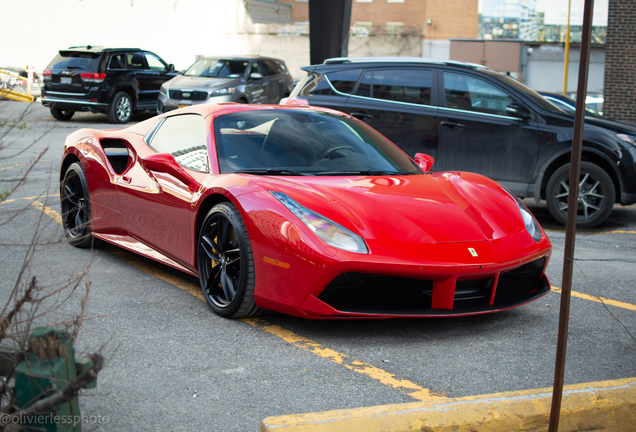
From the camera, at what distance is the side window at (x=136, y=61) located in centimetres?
1719

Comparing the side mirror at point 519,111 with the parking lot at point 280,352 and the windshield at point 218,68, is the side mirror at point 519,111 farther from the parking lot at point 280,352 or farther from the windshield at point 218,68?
the windshield at point 218,68

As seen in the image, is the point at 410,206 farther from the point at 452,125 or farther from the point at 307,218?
the point at 452,125

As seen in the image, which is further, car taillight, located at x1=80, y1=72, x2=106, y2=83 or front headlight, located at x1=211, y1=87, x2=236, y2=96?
car taillight, located at x1=80, y1=72, x2=106, y2=83

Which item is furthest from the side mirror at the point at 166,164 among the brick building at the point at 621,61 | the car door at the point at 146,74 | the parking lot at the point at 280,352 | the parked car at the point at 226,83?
the brick building at the point at 621,61

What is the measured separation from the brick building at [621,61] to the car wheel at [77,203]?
623 inches

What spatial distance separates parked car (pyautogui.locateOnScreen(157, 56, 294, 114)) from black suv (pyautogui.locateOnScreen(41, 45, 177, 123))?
1.53m

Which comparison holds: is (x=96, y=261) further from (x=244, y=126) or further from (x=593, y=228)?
(x=593, y=228)

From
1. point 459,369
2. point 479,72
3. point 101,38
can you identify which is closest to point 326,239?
point 459,369

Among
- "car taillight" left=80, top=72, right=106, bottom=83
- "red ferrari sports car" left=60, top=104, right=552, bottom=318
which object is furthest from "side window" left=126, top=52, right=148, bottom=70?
"red ferrari sports car" left=60, top=104, right=552, bottom=318

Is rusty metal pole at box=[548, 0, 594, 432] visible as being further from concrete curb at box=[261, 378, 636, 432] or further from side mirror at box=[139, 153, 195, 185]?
side mirror at box=[139, 153, 195, 185]

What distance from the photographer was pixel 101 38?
96.6 feet

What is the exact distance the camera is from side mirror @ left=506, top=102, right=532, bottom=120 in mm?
6988

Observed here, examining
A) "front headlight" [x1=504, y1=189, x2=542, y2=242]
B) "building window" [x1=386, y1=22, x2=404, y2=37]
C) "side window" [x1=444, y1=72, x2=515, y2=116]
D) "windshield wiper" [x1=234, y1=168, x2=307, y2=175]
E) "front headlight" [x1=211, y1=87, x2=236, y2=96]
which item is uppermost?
"building window" [x1=386, y1=22, x2=404, y2=37]

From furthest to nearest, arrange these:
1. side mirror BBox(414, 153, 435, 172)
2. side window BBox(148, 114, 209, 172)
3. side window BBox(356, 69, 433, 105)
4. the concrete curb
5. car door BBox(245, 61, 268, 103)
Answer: car door BBox(245, 61, 268, 103) → side window BBox(356, 69, 433, 105) → side mirror BBox(414, 153, 435, 172) → side window BBox(148, 114, 209, 172) → the concrete curb
